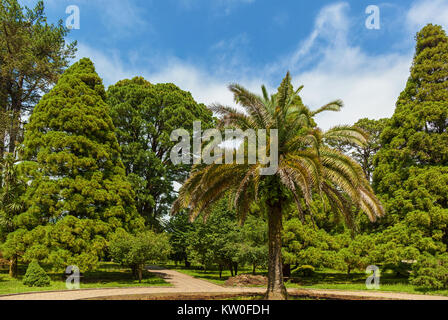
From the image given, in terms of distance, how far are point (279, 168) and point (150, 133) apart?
18879 millimetres

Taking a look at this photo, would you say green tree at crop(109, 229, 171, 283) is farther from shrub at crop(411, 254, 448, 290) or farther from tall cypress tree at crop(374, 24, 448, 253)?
tall cypress tree at crop(374, 24, 448, 253)

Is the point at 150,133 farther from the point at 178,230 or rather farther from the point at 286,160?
the point at 286,160

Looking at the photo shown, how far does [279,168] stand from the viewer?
10.2 meters

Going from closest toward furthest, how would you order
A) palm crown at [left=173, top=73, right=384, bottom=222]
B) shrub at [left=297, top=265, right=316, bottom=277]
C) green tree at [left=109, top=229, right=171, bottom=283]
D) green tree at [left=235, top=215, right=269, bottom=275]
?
palm crown at [left=173, top=73, right=384, bottom=222], green tree at [left=109, top=229, right=171, bottom=283], green tree at [left=235, top=215, right=269, bottom=275], shrub at [left=297, top=265, right=316, bottom=277]

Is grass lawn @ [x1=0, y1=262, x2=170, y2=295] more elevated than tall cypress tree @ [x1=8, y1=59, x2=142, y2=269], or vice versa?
tall cypress tree @ [x1=8, y1=59, x2=142, y2=269]

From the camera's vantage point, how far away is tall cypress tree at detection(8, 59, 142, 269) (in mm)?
17406

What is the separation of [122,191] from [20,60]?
14039 mm

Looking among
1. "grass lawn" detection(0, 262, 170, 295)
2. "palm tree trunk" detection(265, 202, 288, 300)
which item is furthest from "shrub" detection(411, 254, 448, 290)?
"grass lawn" detection(0, 262, 170, 295)

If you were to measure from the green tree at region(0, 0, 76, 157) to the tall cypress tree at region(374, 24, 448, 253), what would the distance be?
88.5 ft

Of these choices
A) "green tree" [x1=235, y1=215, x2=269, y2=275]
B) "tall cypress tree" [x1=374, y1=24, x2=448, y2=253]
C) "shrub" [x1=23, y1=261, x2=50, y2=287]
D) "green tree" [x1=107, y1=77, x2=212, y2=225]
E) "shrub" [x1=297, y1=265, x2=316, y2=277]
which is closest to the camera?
"shrub" [x1=23, y1=261, x2=50, y2=287]

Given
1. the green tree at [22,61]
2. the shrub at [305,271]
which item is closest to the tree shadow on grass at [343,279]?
the shrub at [305,271]

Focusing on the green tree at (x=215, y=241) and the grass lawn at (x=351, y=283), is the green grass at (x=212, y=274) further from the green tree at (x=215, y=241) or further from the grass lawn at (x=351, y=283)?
the green tree at (x=215, y=241)

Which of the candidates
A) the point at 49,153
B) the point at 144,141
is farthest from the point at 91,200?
the point at 144,141

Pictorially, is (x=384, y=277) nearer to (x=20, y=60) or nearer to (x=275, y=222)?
(x=275, y=222)
